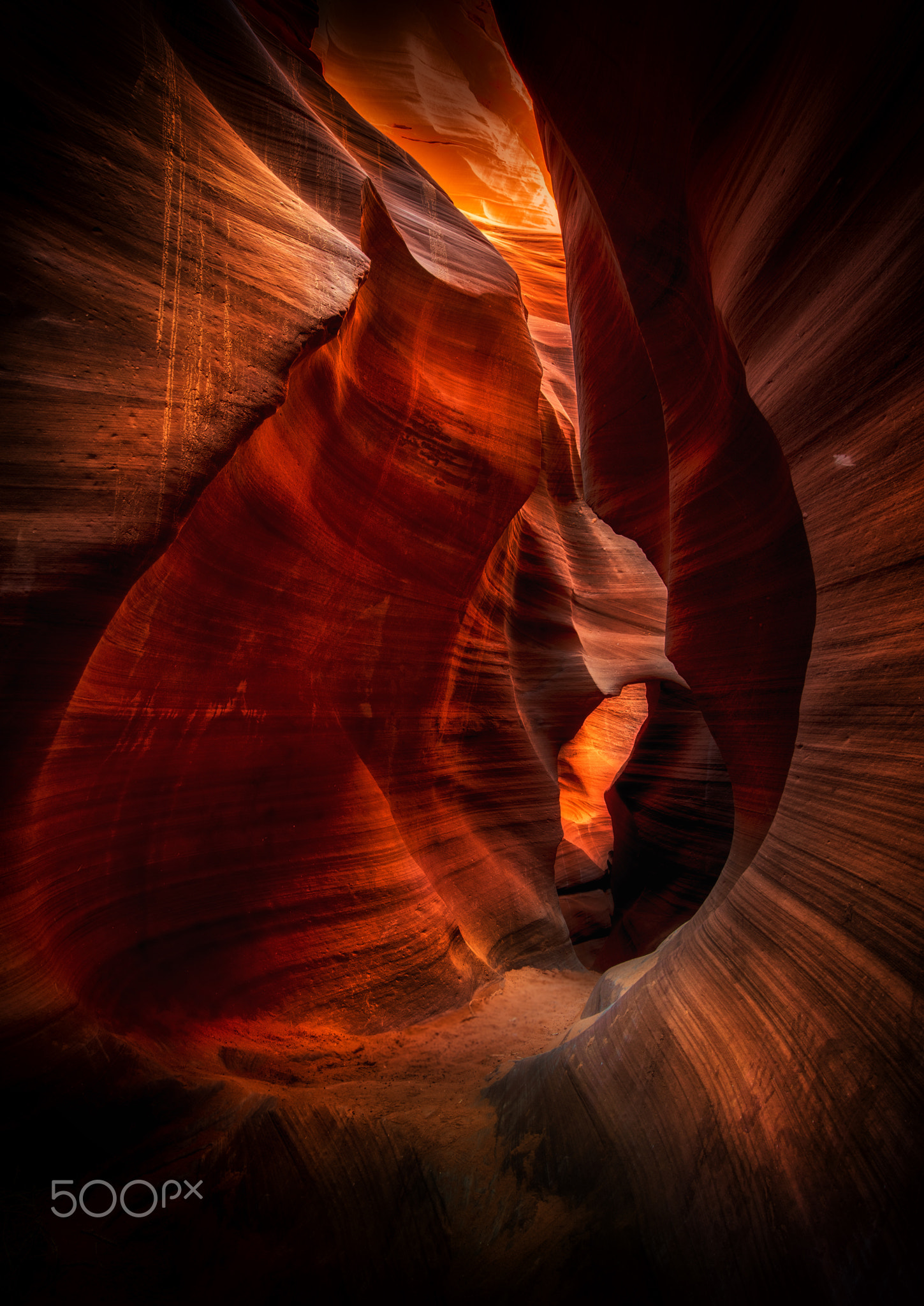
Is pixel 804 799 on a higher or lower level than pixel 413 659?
lower

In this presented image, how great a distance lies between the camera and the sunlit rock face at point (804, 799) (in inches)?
66.4

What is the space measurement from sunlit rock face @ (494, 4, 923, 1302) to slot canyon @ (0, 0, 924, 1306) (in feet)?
0.05

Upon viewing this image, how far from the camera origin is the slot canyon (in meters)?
2.00

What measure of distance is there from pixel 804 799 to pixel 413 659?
4.40 metres

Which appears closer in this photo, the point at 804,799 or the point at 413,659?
the point at 804,799

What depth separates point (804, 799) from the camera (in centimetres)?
226

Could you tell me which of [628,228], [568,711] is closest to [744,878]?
[628,228]

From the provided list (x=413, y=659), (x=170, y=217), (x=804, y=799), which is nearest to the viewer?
(x=804, y=799)

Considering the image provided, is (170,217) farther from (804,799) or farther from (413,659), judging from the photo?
(413,659)

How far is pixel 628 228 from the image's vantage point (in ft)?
15.9

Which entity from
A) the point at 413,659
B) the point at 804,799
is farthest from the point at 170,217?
the point at 413,659

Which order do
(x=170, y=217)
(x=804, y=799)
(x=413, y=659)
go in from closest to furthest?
(x=804, y=799) → (x=170, y=217) → (x=413, y=659)

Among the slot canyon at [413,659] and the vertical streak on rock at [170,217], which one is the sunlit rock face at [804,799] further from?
the vertical streak on rock at [170,217]

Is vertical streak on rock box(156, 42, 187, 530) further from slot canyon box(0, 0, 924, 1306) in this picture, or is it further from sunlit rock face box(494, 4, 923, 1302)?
sunlit rock face box(494, 4, 923, 1302)
